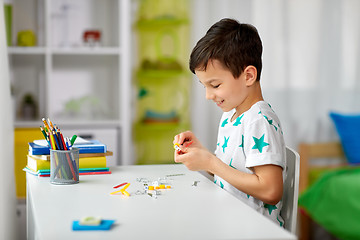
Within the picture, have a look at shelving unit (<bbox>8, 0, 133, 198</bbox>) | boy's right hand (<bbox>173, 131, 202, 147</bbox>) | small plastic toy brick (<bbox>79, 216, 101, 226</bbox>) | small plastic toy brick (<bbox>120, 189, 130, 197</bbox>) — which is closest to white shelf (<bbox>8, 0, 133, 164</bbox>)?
shelving unit (<bbox>8, 0, 133, 198</bbox>)

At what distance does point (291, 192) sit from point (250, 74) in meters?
0.33

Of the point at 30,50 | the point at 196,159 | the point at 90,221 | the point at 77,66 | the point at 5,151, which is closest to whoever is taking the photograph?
the point at 90,221

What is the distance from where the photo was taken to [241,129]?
1363 millimetres

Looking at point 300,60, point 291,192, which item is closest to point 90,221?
point 291,192

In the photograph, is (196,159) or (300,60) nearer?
(196,159)

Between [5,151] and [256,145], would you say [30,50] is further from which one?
[256,145]

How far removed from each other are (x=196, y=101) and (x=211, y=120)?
6.6 inches

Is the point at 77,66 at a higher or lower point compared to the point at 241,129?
higher

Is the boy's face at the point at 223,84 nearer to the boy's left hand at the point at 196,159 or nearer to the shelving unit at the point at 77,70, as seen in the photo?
the boy's left hand at the point at 196,159

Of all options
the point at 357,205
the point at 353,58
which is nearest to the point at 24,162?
the point at 357,205

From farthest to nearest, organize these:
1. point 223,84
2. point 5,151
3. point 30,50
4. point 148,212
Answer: point 30,50, point 5,151, point 223,84, point 148,212

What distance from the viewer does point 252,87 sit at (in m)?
1.39

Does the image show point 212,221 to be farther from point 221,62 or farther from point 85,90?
point 85,90

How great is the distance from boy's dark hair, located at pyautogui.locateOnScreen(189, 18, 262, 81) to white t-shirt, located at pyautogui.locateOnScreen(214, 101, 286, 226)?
0.12 meters
